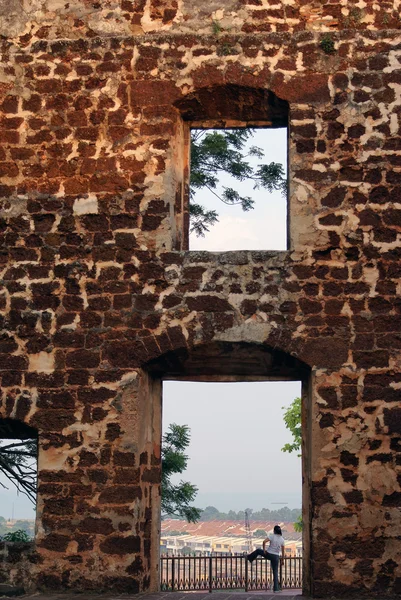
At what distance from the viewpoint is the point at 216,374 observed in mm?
9977

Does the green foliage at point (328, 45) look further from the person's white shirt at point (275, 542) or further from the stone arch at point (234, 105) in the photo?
the person's white shirt at point (275, 542)

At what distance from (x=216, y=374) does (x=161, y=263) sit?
4.60ft

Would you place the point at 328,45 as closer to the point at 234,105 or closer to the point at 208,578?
the point at 234,105

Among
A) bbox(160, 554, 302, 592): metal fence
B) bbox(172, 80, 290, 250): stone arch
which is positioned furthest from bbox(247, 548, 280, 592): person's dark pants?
bbox(172, 80, 290, 250): stone arch

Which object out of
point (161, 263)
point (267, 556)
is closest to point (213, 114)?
point (161, 263)

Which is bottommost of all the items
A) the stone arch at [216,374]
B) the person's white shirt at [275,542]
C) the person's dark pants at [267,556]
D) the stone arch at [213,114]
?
the person's dark pants at [267,556]

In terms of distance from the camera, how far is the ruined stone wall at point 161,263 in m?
8.79

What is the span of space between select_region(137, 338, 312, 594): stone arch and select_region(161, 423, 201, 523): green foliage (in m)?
5.67

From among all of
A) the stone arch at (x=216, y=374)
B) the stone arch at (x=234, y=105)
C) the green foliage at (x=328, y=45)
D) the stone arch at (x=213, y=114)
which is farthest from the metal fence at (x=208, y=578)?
the green foliage at (x=328, y=45)

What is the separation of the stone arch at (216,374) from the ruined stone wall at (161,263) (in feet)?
0.21

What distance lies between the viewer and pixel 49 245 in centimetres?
943

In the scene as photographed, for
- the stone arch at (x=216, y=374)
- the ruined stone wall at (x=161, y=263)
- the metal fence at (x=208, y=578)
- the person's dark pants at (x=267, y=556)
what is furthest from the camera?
the metal fence at (x=208, y=578)

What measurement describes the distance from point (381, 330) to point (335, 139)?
1.80 metres

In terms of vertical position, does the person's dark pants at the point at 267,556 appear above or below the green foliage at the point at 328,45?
below
